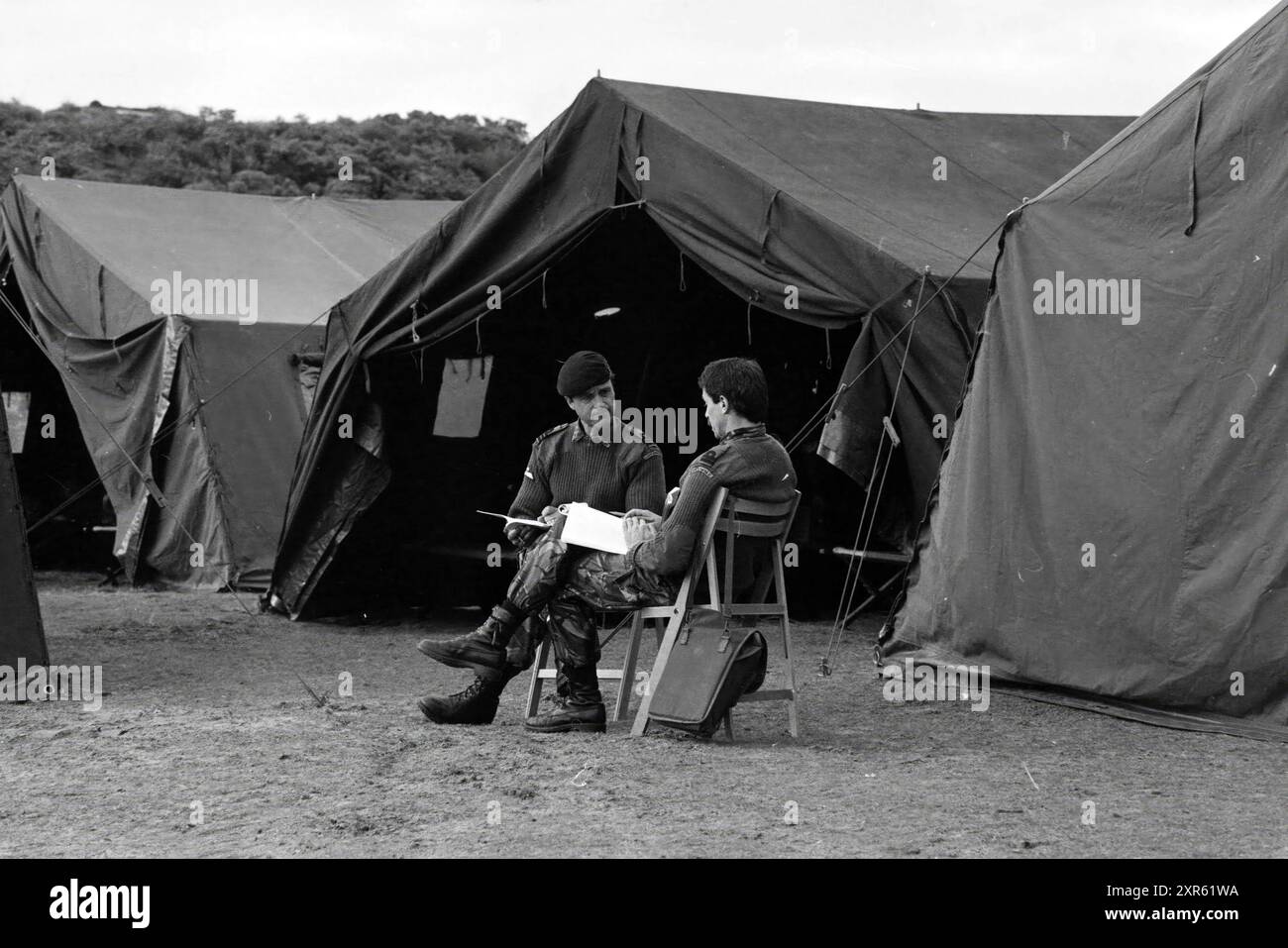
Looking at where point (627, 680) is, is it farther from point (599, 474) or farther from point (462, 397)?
point (462, 397)

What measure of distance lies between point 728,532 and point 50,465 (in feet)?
33.2

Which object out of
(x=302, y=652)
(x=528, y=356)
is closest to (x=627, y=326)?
(x=528, y=356)

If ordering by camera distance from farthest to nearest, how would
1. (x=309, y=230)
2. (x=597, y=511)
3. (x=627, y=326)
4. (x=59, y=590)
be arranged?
(x=309, y=230) < (x=59, y=590) < (x=627, y=326) < (x=597, y=511)

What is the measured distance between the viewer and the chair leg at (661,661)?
5.11 metres

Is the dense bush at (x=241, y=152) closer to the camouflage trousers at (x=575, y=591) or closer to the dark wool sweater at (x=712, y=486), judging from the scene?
the camouflage trousers at (x=575, y=591)

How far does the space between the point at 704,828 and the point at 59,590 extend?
875 cm

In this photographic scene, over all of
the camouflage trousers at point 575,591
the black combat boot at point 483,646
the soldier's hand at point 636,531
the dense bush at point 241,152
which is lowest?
the black combat boot at point 483,646

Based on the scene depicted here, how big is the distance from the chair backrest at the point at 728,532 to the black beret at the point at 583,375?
28.1 inches

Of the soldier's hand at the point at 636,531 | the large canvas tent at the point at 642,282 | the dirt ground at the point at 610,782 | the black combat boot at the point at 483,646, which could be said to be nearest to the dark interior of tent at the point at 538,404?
the large canvas tent at the point at 642,282

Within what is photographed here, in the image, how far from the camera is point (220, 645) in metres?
8.16

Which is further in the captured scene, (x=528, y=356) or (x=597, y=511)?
(x=528, y=356)

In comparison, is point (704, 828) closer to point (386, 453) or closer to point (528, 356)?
point (386, 453)

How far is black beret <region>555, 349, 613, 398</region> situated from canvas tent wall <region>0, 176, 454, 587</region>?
5366mm

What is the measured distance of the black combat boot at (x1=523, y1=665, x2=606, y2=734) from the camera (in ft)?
17.5
